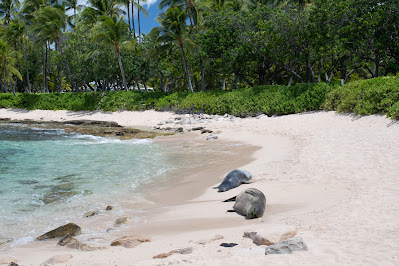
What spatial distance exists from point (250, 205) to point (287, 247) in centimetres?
193

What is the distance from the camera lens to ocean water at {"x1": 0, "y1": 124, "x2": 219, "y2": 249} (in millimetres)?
6883

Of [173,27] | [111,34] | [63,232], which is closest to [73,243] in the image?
[63,232]

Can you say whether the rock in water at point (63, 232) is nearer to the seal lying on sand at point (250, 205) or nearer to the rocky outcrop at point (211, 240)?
the rocky outcrop at point (211, 240)

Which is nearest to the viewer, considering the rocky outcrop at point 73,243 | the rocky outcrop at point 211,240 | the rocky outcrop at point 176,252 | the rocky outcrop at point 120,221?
the rocky outcrop at point 176,252

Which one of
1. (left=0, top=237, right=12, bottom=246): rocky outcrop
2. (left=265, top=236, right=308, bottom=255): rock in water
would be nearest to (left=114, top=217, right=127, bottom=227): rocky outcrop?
(left=0, top=237, right=12, bottom=246): rocky outcrop

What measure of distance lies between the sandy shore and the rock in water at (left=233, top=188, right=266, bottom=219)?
0.49ft

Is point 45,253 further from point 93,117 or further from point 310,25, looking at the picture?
point 93,117

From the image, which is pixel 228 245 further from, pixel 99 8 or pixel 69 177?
pixel 99 8

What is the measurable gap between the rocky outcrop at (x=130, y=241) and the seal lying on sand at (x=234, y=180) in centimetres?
300

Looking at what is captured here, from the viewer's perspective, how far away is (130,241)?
505 centimetres

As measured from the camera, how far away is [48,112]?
3594 cm

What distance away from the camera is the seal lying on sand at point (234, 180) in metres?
7.90

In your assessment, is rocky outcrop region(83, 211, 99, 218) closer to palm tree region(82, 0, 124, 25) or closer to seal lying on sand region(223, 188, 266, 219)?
seal lying on sand region(223, 188, 266, 219)

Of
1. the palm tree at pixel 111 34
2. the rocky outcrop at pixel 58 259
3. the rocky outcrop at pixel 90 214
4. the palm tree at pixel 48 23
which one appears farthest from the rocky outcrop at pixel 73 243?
the palm tree at pixel 48 23
